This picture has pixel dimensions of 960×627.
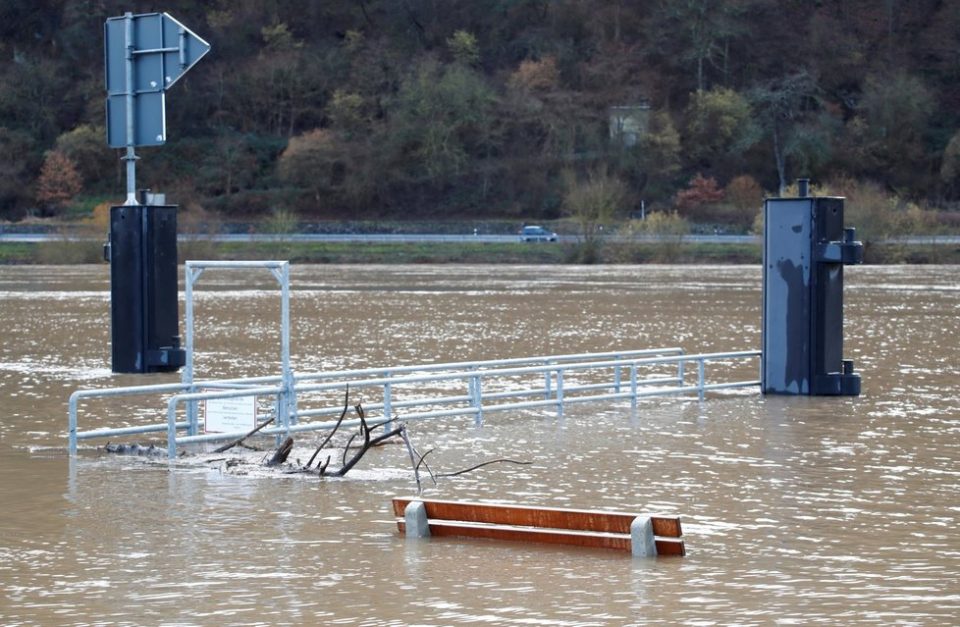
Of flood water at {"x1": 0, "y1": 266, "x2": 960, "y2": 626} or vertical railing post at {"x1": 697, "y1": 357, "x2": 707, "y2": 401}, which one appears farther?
vertical railing post at {"x1": 697, "y1": 357, "x2": 707, "y2": 401}

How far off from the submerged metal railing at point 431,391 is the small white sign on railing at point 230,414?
121 mm

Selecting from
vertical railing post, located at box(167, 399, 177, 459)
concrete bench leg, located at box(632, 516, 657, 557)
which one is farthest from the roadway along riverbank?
concrete bench leg, located at box(632, 516, 657, 557)

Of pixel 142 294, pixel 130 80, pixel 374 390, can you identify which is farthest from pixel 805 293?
pixel 130 80

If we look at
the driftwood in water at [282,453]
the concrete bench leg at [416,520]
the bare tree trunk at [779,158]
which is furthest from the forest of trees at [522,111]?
the concrete bench leg at [416,520]

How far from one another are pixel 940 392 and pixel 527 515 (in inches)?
547

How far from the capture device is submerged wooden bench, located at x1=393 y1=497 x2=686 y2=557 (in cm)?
1220

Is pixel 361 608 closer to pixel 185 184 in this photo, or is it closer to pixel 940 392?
pixel 940 392

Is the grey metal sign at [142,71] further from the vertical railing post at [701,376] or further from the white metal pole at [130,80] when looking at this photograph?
the vertical railing post at [701,376]

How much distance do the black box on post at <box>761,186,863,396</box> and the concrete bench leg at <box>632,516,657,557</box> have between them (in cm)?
1157

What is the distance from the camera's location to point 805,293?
76.5ft

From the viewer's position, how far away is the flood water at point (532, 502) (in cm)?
1098

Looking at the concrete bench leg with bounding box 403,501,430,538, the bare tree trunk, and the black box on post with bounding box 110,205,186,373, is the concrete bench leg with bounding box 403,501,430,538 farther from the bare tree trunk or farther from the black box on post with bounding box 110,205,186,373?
the bare tree trunk

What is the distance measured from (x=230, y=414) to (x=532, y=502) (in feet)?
13.8

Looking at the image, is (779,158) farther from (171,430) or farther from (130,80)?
(171,430)
